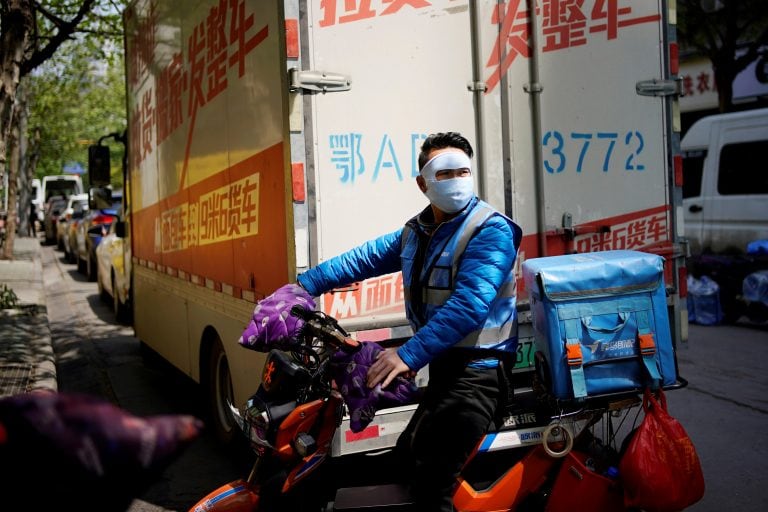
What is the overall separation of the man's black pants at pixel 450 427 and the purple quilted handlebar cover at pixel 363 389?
25cm

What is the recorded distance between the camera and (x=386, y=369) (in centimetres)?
285

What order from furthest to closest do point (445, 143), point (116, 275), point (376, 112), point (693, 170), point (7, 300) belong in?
point (116, 275), point (7, 300), point (693, 170), point (376, 112), point (445, 143)

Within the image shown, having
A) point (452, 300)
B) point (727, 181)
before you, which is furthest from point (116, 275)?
point (452, 300)

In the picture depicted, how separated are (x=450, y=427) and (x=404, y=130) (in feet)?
5.76

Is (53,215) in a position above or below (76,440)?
above

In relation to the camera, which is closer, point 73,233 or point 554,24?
point 554,24

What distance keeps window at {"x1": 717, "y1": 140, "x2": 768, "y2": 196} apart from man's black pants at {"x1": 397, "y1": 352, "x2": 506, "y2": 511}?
8413 millimetres

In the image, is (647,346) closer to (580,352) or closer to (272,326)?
(580,352)

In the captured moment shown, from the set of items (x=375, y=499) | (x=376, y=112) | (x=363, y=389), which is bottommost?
(x=375, y=499)

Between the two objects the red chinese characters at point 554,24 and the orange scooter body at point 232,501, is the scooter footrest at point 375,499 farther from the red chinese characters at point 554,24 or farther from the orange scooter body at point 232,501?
the red chinese characters at point 554,24

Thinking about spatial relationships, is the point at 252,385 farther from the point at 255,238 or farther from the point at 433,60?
the point at 433,60

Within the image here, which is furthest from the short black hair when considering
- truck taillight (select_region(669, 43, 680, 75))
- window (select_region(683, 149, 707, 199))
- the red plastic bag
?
window (select_region(683, 149, 707, 199))

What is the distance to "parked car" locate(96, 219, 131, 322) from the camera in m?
12.0

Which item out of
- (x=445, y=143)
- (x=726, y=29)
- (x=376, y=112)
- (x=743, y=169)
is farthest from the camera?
(x=726, y=29)
